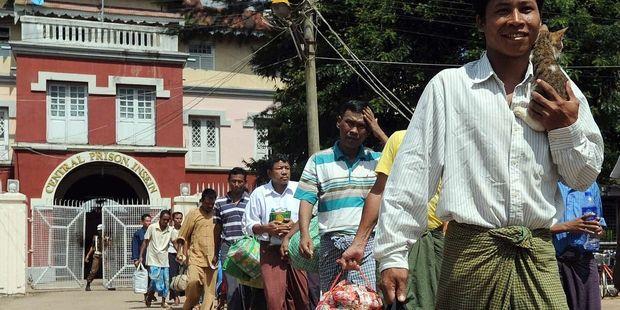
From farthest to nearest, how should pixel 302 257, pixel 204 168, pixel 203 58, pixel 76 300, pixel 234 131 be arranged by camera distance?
pixel 203 58 → pixel 234 131 → pixel 204 168 → pixel 76 300 → pixel 302 257

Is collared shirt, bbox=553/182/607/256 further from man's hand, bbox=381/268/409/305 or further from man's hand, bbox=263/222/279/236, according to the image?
man's hand, bbox=381/268/409/305

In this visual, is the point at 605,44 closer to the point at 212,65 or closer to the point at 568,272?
the point at 568,272

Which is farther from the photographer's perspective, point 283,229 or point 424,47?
point 424,47

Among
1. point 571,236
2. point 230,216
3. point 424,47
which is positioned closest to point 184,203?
point 424,47

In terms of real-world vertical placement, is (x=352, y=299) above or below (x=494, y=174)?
below

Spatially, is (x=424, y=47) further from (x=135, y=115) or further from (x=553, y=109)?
(x=553, y=109)

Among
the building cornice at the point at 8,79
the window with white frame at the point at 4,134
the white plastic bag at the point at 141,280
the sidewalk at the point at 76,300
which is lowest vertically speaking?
the sidewalk at the point at 76,300

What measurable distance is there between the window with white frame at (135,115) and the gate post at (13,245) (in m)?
8.19

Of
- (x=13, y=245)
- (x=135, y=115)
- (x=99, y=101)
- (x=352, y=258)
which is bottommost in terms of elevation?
(x=13, y=245)

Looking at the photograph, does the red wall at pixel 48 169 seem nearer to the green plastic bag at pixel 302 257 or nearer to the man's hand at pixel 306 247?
the green plastic bag at pixel 302 257

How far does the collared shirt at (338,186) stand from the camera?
7.82m

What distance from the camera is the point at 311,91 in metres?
17.9

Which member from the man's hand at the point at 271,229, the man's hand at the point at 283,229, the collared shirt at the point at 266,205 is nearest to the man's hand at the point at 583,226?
the man's hand at the point at 283,229

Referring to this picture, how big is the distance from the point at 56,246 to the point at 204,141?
10.0m
